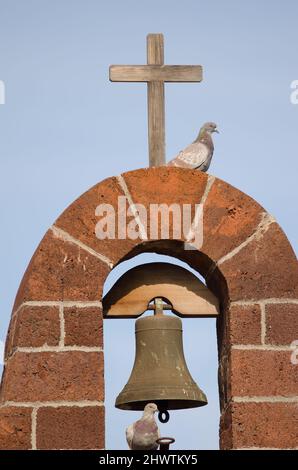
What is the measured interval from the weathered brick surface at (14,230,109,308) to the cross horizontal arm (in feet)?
3.77

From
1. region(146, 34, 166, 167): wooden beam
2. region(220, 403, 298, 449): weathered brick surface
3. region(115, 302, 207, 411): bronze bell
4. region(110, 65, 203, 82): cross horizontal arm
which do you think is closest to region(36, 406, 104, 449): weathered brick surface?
region(115, 302, 207, 411): bronze bell

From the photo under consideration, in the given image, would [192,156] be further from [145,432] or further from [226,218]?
[145,432]

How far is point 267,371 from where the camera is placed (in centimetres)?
895

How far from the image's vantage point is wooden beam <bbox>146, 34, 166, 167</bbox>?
31.1 feet

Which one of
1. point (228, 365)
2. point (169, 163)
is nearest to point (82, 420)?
point (228, 365)

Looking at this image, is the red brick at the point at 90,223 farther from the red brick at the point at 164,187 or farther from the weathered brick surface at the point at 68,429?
the weathered brick surface at the point at 68,429

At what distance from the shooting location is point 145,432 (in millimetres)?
9047

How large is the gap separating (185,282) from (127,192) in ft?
2.26

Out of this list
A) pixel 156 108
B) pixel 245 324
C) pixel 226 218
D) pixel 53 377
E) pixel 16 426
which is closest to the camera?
pixel 16 426

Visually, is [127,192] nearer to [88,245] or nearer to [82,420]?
[88,245]

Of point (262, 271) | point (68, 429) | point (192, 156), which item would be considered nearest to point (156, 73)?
point (192, 156)

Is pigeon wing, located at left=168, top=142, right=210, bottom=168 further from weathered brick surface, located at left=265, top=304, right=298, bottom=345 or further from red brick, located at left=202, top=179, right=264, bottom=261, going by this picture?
weathered brick surface, located at left=265, top=304, right=298, bottom=345

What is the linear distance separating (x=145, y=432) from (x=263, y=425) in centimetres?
69
